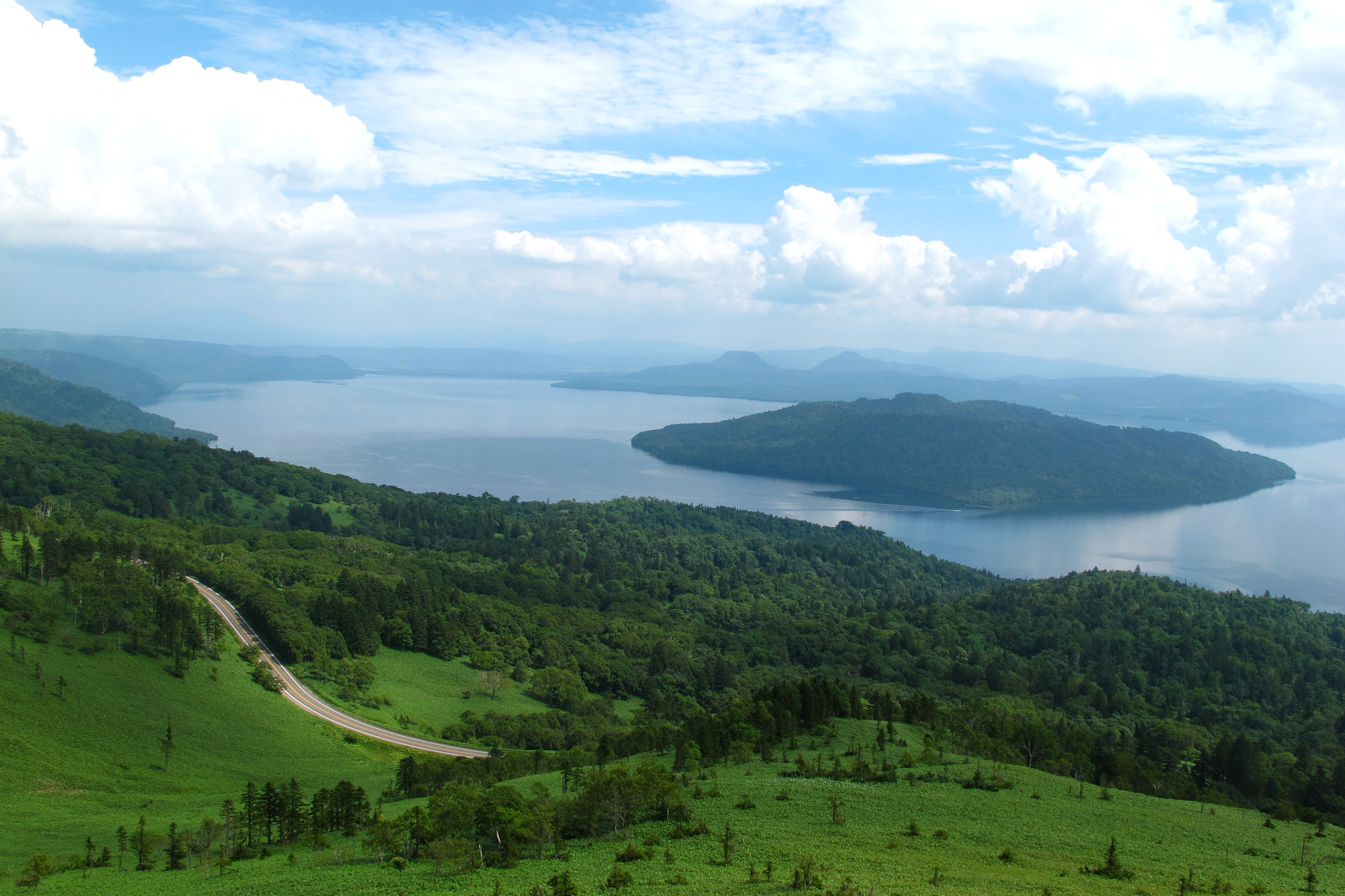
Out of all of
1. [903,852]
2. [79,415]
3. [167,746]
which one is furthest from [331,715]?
[79,415]

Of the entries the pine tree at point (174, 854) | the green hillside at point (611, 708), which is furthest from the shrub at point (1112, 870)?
the pine tree at point (174, 854)

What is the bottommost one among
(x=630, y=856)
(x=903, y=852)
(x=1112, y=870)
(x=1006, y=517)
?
(x=630, y=856)

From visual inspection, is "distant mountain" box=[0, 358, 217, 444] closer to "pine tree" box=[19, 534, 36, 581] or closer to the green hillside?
the green hillside

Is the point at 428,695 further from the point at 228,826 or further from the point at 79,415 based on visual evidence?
the point at 79,415

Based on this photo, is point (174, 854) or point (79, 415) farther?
point (79, 415)

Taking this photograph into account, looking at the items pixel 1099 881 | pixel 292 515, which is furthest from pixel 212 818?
pixel 292 515

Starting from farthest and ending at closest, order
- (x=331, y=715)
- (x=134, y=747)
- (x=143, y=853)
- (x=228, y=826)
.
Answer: (x=331, y=715) → (x=134, y=747) → (x=228, y=826) → (x=143, y=853)

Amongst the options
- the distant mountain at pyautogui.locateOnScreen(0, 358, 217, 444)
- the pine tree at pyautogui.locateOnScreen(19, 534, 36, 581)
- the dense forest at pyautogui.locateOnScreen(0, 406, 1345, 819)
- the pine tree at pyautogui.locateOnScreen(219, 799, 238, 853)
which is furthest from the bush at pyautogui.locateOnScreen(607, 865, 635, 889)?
the distant mountain at pyautogui.locateOnScreen(0, 358, 217, 444)

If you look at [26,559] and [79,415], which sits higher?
[79,415]
